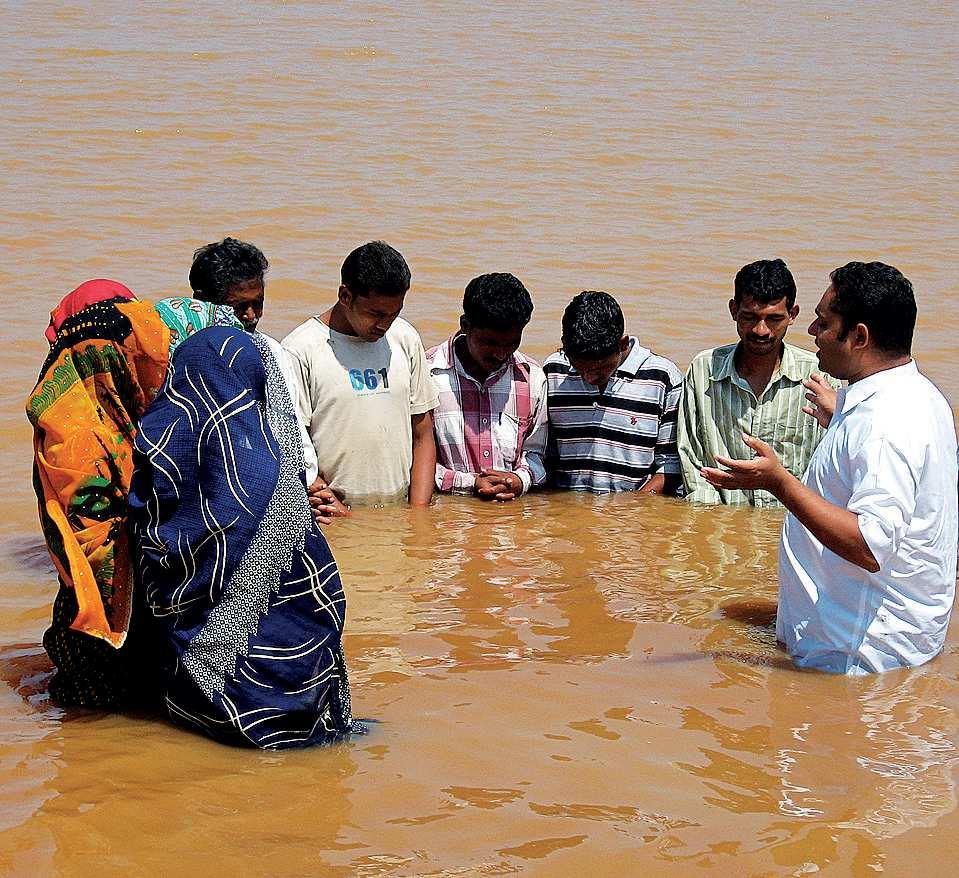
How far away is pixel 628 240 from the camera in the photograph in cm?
1230

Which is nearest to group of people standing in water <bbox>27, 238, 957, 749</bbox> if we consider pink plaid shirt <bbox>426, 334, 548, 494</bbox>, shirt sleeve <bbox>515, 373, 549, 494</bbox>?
pink plaid shirt <bbox>426, 334, 548, 494</bbox>

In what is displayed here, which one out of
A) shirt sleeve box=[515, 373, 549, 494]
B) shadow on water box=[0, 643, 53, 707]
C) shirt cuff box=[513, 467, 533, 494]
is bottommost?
shadow on water box=[0, 643, 53, 707]

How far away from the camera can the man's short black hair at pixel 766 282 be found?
6.12 m

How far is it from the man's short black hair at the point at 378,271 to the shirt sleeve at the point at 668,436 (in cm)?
159

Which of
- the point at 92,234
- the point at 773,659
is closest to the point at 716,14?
the point at 92,234

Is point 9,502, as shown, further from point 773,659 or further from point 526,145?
point 526,145

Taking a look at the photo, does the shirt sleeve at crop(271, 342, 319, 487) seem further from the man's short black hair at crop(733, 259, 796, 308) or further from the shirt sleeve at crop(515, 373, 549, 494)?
the man's short black hair at crop(733, 259, 796, 308)

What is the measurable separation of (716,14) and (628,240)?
43.6ft

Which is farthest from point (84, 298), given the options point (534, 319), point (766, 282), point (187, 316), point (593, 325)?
point (534, 319)

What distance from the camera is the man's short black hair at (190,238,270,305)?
5555 millimetres

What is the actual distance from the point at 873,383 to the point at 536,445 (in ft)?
8.89

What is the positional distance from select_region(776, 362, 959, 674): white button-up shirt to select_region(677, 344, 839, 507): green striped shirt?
180 centimetres

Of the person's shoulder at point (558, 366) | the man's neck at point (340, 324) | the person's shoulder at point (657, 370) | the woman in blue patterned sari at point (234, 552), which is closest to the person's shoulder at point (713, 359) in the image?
the person's shoulder at point (657, 370)

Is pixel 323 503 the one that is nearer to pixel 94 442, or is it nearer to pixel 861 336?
pixel 94 442
